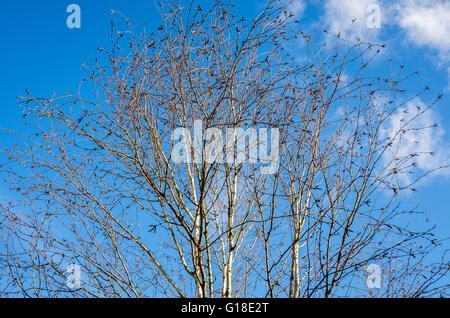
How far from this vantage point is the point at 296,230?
4.16 metres

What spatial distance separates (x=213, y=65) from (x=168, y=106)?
61 cm

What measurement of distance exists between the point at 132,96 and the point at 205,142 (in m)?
0.91

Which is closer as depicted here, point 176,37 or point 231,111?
point 176,37

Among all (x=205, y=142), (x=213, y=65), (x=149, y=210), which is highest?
(x=213, y=65)

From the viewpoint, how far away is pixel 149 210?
4223mm

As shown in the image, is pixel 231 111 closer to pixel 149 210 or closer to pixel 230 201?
pixel 230 201

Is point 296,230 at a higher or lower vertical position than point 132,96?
lower
